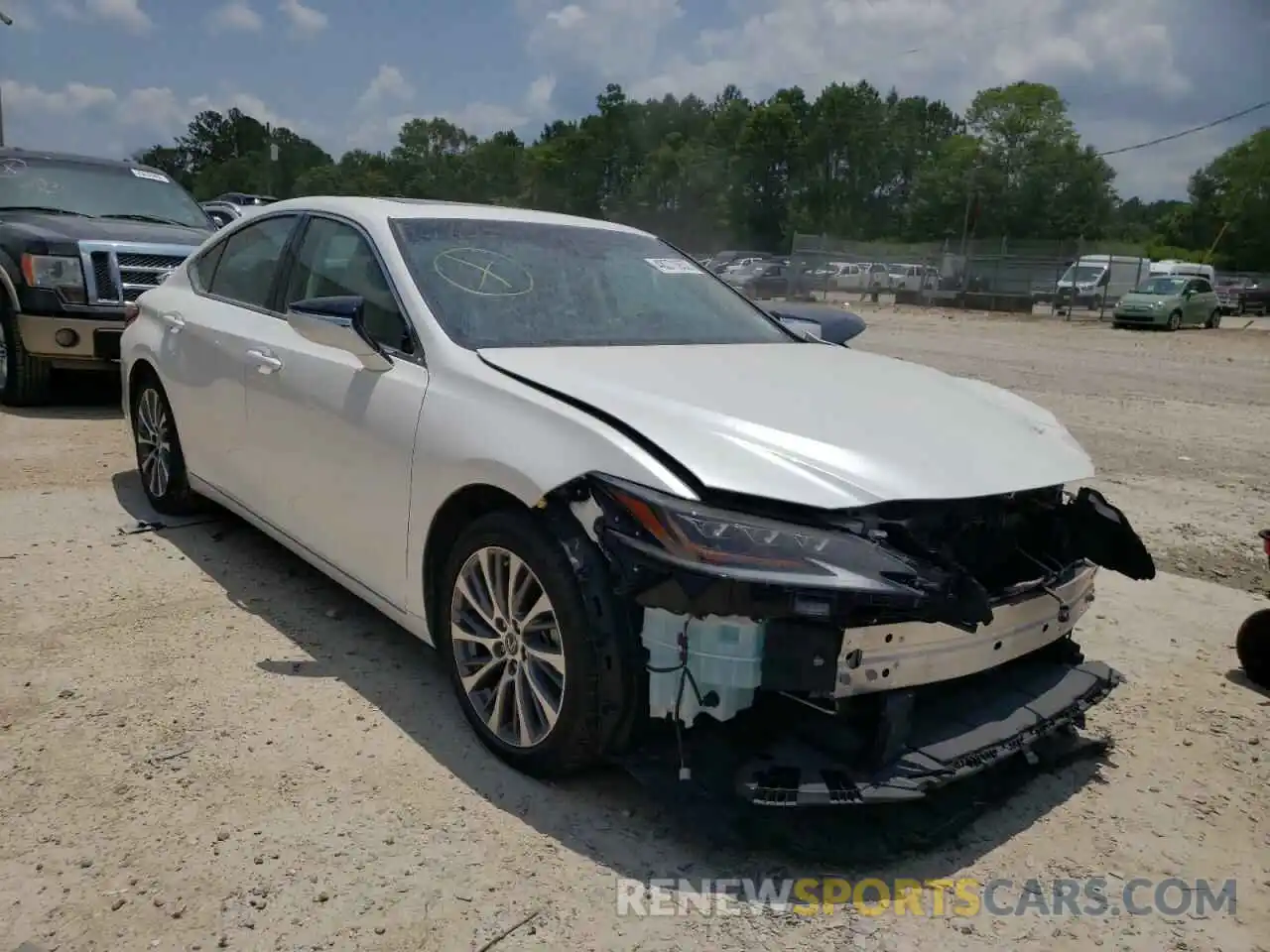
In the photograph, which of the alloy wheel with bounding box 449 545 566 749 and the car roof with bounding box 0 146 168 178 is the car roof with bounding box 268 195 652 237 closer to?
the alloy wheel with bounding box 449 545 566 749

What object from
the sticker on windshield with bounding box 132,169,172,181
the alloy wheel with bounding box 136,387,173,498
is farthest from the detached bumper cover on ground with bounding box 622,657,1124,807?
the sticker on windshield with bounding box 132,169,172,181

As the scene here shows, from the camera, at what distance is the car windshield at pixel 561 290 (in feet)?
11.5

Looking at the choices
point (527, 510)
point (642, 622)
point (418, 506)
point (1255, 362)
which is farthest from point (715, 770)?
point (1255, 362)

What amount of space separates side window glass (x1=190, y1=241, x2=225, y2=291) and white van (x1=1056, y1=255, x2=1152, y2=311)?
32856 millimetres

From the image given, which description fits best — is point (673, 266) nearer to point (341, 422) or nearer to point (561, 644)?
point (341, 422)

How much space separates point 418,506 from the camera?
10.6ft

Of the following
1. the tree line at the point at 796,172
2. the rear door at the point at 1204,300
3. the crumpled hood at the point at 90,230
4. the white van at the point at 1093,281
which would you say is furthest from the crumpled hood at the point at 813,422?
the tree line at the point at 796,172

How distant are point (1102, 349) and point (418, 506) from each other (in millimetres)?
21289

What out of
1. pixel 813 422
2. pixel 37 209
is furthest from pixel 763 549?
pixel 37 209

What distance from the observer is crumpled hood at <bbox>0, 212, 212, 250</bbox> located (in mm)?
7895

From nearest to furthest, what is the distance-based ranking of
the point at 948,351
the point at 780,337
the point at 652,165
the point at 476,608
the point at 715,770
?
A: the point at 715,770 → the point at 476,608 → the point at 780,337 → the point at 948,351 → the point at 652,165

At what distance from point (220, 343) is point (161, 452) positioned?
Answer: 1.14 metres

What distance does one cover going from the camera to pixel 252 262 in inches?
182

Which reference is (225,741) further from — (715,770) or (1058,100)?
(1058,100)
